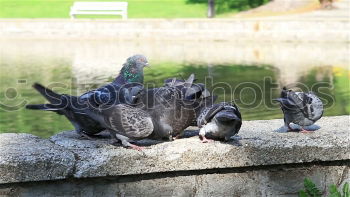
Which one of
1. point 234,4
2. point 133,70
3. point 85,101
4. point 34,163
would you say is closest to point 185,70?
point 133,70

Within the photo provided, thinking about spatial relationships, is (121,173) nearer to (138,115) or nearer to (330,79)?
(138,115)

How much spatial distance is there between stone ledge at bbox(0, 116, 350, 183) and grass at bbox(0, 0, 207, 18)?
70.6ft

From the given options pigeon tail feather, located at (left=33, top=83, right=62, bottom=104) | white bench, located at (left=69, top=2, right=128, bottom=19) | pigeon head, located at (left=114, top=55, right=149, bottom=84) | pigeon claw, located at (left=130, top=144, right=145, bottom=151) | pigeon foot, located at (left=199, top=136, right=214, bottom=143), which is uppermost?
white bench, located at (left=69, top=2, right=128, bottom=19)

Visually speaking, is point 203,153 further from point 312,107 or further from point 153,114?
point 312,107

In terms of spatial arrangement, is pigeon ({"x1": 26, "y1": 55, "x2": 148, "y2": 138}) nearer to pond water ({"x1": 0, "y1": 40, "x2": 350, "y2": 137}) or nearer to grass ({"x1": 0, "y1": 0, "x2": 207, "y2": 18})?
pond water ({"x1": 0, "y1": 40, "x2": 350, "y2": 137})

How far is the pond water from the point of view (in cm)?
1045

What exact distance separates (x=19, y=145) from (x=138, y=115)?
29.4 inches

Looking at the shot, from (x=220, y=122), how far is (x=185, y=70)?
434 inches

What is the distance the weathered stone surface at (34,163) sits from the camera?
12.5 ft

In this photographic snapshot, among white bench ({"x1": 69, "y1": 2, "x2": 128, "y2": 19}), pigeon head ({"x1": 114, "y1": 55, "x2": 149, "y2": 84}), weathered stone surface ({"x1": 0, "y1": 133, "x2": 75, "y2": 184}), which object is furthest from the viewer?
white bench ({"x1": 69, "y1": 2, "x2": 128, "y2": 19})

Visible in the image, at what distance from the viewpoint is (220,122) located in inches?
164

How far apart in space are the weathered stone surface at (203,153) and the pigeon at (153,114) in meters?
0.09

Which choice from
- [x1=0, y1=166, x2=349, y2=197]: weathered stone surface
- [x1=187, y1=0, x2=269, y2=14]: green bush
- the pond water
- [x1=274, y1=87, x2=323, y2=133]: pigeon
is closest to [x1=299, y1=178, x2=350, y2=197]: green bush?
[x1=0, y1=166, x2=349, y2=197]: weathered stone surface

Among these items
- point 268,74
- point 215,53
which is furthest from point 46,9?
point 268,74
